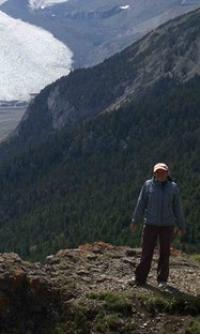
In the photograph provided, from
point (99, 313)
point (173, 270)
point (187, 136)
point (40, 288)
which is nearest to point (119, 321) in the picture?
point (99, 313)

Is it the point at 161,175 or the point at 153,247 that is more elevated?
the point at 161,175

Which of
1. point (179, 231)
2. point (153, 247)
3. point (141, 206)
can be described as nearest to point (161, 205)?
point (141, 206)

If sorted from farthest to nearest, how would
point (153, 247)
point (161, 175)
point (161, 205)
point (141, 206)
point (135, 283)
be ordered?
point (135, 283) → point (153, 247) → point (141, 206) → point (161, 205) → point (161, 175)

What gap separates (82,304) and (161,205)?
Result: 3417mm

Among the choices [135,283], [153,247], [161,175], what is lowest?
[135,283]

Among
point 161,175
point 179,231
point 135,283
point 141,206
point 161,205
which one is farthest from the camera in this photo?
point 135,283

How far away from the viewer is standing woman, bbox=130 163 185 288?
68.2 feet

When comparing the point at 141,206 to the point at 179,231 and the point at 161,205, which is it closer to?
the point at 161,205

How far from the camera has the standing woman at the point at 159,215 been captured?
2078 centimetres

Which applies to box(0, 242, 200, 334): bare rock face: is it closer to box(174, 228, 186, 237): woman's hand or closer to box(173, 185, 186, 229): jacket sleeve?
box(174, 228, 186, 237): woman's hand

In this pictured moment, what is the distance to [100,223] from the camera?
15212 centimetres

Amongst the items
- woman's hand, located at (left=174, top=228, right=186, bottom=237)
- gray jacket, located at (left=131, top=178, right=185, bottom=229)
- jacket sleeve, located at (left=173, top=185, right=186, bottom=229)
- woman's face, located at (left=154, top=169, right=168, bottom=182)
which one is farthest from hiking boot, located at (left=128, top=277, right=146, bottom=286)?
woman's face, located at (left=154, top=169, right=168, bottom=182)

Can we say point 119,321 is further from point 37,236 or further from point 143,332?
point 37,236

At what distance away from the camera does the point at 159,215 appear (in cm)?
2092
